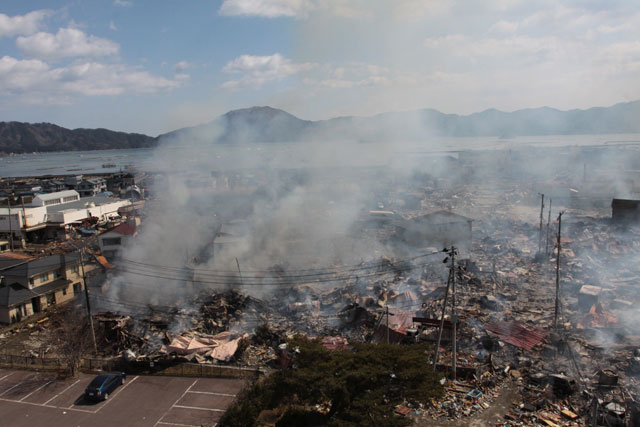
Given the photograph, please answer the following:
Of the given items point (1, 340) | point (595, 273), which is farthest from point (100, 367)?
point (595, 273)

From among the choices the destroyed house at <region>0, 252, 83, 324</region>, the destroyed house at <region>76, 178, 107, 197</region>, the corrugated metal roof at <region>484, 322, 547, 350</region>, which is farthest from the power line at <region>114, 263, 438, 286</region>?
the destroyed house at <region>76, 178, 107, 197</region>

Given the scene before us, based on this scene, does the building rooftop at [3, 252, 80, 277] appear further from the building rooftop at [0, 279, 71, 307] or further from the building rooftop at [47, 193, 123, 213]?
the building rooftop at [47, 193, 123, 213]

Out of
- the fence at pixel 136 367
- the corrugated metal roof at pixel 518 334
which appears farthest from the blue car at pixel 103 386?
the corrugated metal roof at pixel 518 334

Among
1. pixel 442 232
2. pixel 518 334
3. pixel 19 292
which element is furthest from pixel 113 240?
pixel 518 334

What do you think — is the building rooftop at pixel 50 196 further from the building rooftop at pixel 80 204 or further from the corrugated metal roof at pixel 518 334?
the corrugated metal roof at pixel 518 334

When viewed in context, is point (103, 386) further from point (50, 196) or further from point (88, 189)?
point (88, 189)
